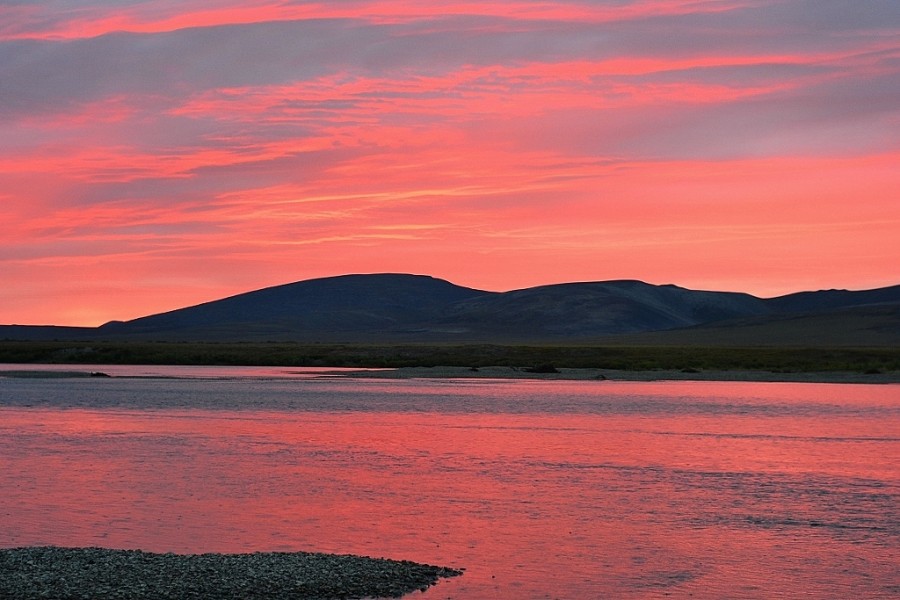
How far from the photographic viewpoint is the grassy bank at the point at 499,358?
107812mm

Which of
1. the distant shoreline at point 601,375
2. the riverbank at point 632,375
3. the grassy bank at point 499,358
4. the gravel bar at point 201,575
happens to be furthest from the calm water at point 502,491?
the grassy bank at point 499,358

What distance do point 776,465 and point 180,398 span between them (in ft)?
129

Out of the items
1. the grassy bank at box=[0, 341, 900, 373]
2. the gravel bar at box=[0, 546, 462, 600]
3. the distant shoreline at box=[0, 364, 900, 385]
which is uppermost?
the grassy bank at box=[0, 341, 900, 373]

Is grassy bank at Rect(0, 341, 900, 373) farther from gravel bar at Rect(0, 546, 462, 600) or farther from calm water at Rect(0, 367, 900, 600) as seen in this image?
gravel bar at Rect(0, 546, 462, 600)

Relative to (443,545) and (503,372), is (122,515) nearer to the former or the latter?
(443,545)

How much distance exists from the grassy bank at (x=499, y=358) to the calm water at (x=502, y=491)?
50618 millimetres

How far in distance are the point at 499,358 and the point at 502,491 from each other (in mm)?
98328

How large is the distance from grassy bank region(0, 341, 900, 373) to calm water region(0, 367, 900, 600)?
50618mm

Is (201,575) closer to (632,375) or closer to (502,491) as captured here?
(502,491)

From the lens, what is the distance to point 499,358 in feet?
419

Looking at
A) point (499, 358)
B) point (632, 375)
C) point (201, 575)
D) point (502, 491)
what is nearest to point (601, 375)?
point (632, 375)

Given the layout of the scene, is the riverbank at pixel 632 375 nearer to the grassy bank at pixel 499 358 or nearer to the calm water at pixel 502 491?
the grassy bank at pixel 499 358

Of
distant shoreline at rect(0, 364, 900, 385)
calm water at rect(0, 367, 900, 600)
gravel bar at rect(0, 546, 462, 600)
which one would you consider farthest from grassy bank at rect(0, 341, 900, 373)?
gravel bar at rect(0, 546, 462, 600)

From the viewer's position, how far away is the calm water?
68.4 feet
